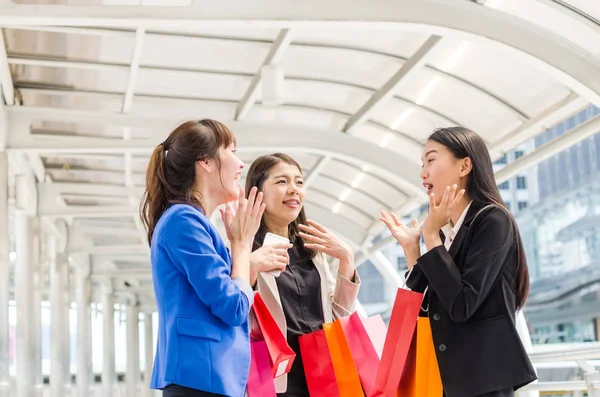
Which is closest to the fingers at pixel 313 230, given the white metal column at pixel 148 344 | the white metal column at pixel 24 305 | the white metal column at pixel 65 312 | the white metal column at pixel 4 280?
the white metal column at pixel 4 280

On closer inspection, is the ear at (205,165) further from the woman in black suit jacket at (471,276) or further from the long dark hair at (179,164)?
the woman in black suit jacket at (471,276)

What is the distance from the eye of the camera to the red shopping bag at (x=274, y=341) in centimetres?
346

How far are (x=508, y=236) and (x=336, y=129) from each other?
319 inches

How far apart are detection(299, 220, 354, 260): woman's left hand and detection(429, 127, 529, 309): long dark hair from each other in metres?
0.71

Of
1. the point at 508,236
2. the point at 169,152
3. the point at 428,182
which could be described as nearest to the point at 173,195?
the point at 169,152

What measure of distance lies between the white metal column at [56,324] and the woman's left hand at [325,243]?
1512 cm

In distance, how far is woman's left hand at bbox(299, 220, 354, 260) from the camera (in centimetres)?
380

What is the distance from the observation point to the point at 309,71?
9266 mm

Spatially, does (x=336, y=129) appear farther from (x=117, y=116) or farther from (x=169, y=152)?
(x=169, y=152)

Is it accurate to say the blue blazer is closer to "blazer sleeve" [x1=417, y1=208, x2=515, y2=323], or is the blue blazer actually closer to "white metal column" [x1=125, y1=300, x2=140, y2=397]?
"blazer sleeve" [x1=417, y1=208, x2=515, y2=323]

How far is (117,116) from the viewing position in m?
10.1

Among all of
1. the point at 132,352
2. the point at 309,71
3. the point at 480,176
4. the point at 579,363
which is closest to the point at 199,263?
the point at 480,176

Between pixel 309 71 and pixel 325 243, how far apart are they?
5.66 meters

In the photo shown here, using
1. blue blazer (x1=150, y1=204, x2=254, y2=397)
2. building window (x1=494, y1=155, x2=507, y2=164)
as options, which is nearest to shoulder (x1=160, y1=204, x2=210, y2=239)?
blue blazer (x1=150, y1=204, x2=254, y2=397)
